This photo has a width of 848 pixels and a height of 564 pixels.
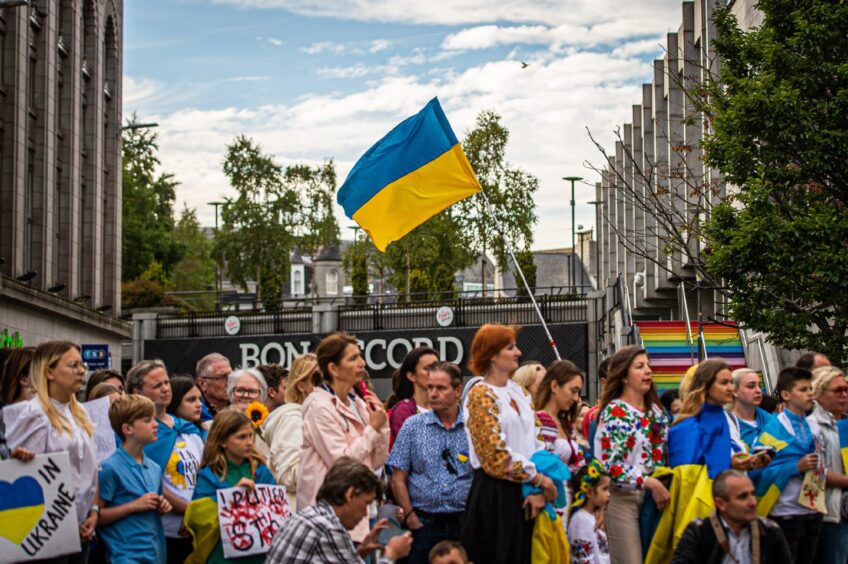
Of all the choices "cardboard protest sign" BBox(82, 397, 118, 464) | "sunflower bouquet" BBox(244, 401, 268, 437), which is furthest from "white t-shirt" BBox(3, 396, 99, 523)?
→ "sunflower bouquet" BBox(244, 401, 268, 437)

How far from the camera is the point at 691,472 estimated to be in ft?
31.7

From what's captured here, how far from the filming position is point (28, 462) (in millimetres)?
8492

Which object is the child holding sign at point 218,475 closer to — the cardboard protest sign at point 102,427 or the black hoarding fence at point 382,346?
the cardboard protest sign at point 102,427

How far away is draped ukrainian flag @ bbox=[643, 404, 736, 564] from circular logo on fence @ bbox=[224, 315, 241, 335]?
171ft

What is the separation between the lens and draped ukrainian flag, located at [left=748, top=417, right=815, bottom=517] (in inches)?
401

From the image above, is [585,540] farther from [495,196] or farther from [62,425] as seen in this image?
[495,196]

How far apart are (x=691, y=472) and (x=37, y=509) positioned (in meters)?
4.47

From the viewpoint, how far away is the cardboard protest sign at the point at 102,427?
397 inches

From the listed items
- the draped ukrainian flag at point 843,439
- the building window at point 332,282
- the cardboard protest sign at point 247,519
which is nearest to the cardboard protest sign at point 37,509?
the cardboard protest sign at point 247,519

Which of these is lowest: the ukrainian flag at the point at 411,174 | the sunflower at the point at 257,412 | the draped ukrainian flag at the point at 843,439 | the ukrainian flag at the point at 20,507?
the ukrainian flag at the point at 20,507

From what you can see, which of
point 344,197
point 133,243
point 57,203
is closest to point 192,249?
point 133,243

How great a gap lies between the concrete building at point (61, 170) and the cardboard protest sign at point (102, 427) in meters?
23.2

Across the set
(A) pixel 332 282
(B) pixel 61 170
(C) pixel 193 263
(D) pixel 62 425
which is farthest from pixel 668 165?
(A) pixel 332 282

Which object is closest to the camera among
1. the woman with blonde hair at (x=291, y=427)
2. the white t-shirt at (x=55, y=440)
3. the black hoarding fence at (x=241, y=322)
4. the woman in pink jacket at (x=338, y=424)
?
the woman in pink jacket at (x=338, y=424)
